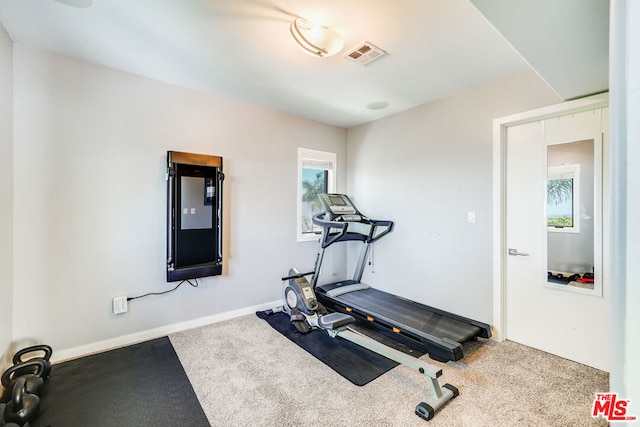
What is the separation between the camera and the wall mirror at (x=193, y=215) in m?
3.00

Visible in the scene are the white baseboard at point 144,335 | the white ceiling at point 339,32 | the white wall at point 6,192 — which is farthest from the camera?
the white baseboard at point 144,335

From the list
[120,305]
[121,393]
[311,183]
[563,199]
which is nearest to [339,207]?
[311,183]

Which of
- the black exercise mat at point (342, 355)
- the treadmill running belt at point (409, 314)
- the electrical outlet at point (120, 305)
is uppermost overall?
the electrical outlet at point (120, 305)

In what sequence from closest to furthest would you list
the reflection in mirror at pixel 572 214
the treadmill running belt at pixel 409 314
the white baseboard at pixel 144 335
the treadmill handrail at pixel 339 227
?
1. the reflection in mirror at pixel 572 214
2. the white baseboard at pixel 144 335
3. the treadmill running belt at pixel 409 314
4. the treadmill handrail at pixel 339 227

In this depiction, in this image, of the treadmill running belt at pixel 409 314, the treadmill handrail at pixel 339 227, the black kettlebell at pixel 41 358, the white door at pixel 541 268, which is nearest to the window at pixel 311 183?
the treadmill handrail at pixel 339 227

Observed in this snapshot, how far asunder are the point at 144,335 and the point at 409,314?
2904 millimetres

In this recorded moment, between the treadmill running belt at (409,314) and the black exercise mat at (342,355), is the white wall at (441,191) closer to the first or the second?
the treadmill running belt at (409,314)

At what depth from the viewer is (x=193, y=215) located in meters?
3.14

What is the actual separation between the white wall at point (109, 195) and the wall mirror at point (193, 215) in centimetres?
15

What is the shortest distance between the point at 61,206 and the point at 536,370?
4460 millimetres

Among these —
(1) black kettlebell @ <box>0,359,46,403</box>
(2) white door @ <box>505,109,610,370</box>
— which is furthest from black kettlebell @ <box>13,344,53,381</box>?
(2) white door @ <box>505,109,610,370</box>

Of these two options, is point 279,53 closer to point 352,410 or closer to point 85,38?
point 85,38

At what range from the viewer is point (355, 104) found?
143 inches

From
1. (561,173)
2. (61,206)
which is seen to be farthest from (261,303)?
(561,173)
